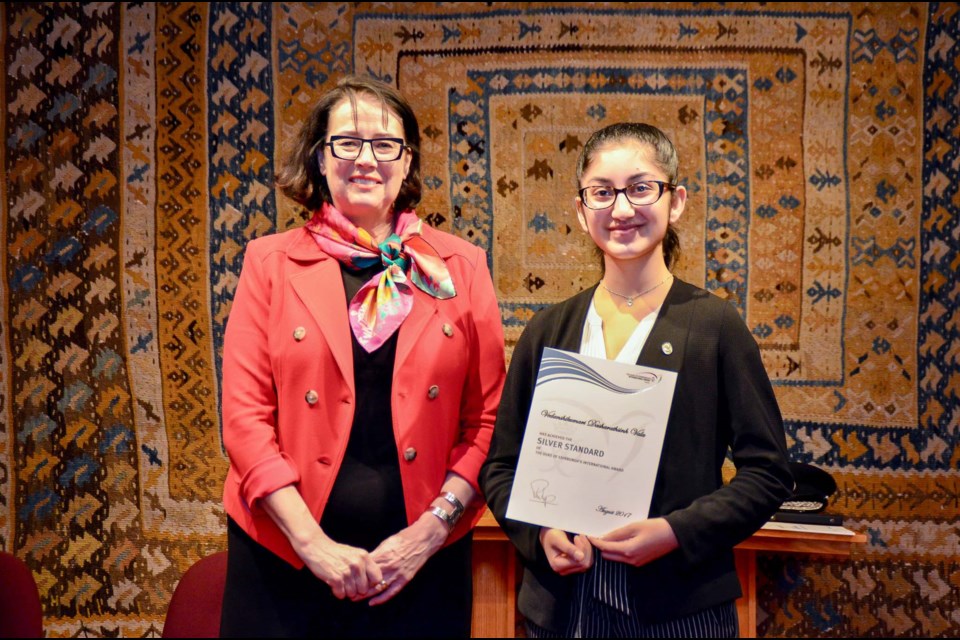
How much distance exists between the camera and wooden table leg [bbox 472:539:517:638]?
8.89ft

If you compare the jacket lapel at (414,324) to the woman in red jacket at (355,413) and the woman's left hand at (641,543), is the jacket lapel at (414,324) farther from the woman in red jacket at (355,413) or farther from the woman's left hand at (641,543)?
the woman's left hand at (641,543)

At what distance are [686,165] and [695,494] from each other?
160cm

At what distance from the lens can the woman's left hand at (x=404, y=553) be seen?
70.6 inches

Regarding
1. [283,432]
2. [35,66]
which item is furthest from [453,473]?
[35,66]

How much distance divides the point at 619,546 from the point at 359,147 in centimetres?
105

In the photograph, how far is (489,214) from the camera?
3059mm

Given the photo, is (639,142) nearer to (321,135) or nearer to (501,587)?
(321,135)

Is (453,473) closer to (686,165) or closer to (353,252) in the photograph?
(353,252)

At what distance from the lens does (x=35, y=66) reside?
10.1 ft

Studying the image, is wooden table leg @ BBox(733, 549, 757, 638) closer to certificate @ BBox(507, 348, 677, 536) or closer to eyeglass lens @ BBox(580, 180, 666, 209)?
certificate @ BBox(507, 348, 677, 536)

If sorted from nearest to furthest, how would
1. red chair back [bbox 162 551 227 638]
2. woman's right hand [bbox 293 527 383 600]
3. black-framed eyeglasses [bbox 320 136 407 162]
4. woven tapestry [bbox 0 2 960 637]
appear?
1. woman's right hand [bbox 293 527 383 600]
2. black-framed eyeglasses [bbox 320 136 407 162]
3. red chair back [bbox 162 551 227 638]
4. woven tapestry [bbox 0 2 960 637]
